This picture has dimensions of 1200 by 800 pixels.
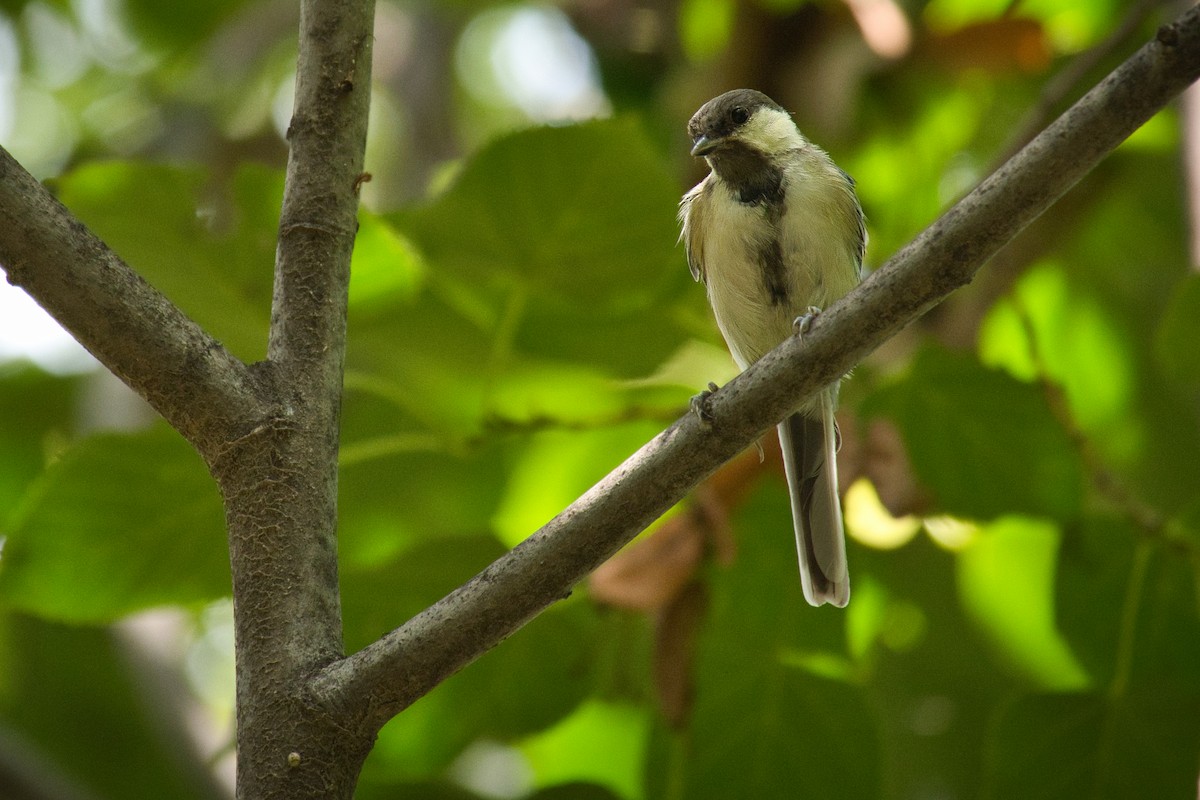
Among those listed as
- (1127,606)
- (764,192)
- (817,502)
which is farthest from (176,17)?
(1127,606)

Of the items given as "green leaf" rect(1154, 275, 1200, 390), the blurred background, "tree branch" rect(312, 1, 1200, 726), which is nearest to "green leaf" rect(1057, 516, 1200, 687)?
the blurred background

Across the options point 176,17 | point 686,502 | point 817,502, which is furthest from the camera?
point 176,17

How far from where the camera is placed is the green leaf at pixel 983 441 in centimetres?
226

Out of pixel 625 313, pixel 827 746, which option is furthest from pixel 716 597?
pixel 625 313

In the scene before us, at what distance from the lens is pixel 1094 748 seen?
2227 millimetres

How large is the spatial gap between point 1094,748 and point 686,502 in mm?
932

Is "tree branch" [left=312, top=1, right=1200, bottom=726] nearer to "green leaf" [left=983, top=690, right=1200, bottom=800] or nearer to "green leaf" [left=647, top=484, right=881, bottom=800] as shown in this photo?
"green leaf" [left=647, top=484, right=881, bottom=800]

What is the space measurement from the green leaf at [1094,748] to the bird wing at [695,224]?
1303mm

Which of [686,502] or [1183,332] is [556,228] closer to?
[686,502]

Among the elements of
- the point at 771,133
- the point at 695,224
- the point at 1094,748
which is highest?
the point at 771,133

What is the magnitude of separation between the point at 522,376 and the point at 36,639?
2131mm

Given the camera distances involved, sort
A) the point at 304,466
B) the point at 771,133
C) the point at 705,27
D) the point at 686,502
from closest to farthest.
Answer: the point at 304,466 < the point at 686,502 < the point at 771,133 < the point at 705,27

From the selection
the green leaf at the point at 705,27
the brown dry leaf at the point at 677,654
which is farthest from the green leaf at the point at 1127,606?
the green leaf at the point at 705,27

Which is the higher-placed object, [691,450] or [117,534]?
[117,534]
